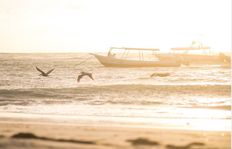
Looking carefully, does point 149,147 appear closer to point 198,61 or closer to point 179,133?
point 179,133

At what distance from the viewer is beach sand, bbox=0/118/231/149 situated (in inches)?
382

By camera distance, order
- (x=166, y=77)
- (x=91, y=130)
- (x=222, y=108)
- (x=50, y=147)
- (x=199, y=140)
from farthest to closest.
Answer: (x=166, y=77), (x=222, y=108), (x=91, y=130), (x=199, y=140), (x=50, y=147)

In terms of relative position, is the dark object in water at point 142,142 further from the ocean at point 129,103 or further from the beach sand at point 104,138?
the ocean at point 129,103

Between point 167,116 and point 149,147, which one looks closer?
point 149,147

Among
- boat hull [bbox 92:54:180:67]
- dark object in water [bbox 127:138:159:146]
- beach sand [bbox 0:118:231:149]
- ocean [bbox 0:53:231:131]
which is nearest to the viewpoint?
beach sand [bbox 0:118:231:149]

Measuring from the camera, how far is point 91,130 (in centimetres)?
1235

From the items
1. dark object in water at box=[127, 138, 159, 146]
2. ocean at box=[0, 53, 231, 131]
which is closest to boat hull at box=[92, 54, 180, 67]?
ocean at box=[0, 53, 231, 131]

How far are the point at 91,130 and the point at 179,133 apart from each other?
7.66 ft

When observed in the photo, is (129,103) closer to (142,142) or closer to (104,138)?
(104,138)

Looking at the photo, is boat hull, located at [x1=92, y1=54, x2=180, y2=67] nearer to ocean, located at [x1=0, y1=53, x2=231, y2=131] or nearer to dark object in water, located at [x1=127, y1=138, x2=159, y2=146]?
ocean, located at [x1=0, y1=53, x2=231, y2=131]

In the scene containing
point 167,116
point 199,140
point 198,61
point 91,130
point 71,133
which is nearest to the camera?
point 199,140

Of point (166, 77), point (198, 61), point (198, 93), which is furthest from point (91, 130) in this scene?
point (198, 61)

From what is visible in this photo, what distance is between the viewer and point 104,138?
10758 mm

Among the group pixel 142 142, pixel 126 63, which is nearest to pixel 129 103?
pixel 142 142
